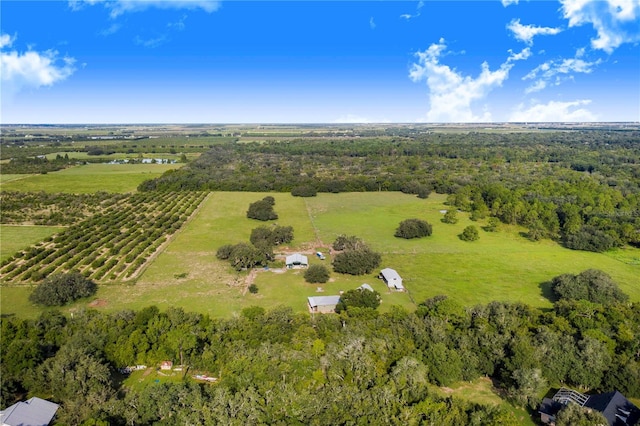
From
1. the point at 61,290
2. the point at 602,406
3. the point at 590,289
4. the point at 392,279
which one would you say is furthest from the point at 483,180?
the point at 61,290

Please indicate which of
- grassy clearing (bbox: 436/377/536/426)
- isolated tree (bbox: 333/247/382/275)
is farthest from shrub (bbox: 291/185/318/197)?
grassy clearing (bbox: 436/377/536/426)

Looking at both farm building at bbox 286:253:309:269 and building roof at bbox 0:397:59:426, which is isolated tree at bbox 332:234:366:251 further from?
building roof at bbox 0:397:59:426

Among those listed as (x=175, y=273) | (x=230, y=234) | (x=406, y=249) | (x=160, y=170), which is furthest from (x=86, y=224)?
(x=160, y=170)

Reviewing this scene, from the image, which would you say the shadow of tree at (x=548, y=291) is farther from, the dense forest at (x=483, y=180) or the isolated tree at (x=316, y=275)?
the isolated tree at (x=316, y=275)

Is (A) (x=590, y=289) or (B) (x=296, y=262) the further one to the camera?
(B) (x=296, y=262)

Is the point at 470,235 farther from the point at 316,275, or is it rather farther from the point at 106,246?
the point at 106,246

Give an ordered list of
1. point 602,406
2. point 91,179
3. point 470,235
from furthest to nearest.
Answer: point 91,179 → point 470,235 → point 602,406
